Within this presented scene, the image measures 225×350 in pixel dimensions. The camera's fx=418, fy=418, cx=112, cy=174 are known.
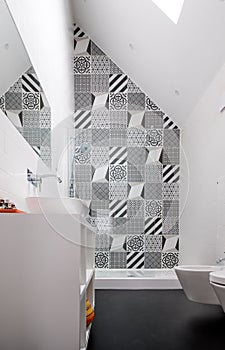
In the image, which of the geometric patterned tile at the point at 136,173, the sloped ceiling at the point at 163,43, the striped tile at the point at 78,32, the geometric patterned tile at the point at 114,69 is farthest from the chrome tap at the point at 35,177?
the striped tile at the point at 78,32

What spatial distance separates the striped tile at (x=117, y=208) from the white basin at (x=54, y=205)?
181 millimetres

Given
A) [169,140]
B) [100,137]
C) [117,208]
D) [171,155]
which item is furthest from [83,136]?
[171,155]

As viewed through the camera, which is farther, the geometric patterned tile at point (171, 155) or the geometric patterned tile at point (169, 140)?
the geometric patterned tile at point (169, 140)

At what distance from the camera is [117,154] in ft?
7.28

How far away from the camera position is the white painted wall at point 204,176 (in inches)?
144

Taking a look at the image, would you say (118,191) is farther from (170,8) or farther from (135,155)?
(170,8)

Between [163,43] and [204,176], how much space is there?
1.33 metres

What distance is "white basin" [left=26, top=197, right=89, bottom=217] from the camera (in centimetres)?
212

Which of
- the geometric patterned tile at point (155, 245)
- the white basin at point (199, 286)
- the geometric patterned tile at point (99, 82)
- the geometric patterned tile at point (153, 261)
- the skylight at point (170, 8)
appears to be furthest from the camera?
the geometric patterned tile at point (99, 82)

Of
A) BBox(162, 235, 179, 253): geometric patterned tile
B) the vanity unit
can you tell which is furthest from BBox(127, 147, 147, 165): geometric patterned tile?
BBox(162, 235, 179, 253): geometric patterned tile

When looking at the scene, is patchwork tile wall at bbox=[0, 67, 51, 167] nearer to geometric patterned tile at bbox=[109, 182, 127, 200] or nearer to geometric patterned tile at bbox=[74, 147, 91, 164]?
geometric patterned tile at bbox=[74, 147, 91, 164]

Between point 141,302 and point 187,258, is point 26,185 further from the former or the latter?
point 187,258

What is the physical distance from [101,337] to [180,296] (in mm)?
1421

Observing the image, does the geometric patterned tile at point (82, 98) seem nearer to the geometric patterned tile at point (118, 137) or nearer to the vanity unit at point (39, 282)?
the geometric patterned tile at point (118, 137)
